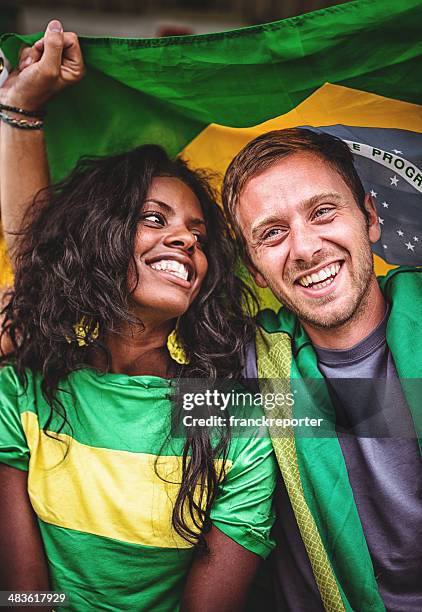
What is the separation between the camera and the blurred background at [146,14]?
7.53 ft

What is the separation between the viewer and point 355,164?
3.62 feet

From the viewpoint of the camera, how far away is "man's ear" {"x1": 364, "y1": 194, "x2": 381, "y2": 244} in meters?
1.11

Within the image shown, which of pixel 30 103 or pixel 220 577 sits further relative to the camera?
pixel 30 103

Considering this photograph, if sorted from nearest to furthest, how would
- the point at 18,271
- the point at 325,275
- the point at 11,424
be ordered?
the point at 325,275 < the point at 11,424 < the point at 18,271

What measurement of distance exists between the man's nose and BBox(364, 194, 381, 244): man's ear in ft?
0.36

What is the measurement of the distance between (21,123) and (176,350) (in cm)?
57

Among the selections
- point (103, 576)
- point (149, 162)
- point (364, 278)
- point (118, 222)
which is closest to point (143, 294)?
point (118, 222)

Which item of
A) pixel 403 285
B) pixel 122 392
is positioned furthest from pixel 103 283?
pixel 403 285

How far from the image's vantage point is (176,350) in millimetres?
1201

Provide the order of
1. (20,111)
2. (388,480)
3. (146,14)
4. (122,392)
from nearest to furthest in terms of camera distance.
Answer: (388,480) → (122,392) → (20,111) → (146,14)

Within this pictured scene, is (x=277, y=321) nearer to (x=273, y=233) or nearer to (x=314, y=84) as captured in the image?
(x=273, y=233)

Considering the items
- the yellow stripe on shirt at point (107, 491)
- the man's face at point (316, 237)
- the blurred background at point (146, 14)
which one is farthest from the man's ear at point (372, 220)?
the blurred background at point (146, 14)

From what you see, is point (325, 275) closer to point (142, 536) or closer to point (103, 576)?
point (142, 536)

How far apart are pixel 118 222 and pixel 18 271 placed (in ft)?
0.89
